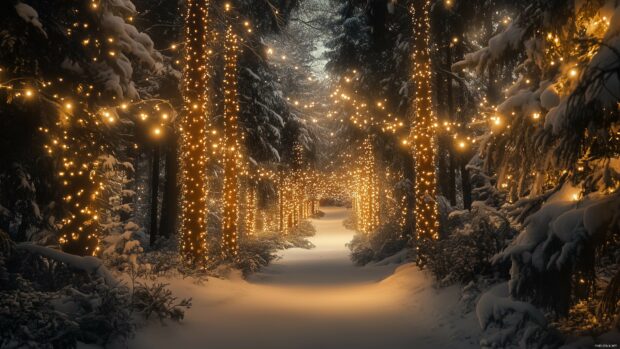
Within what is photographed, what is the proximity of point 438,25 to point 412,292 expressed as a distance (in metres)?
10.6

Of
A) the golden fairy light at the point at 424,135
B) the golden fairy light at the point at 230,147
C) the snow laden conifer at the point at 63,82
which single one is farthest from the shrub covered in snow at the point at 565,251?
the golden fairy light at the point at 230,147

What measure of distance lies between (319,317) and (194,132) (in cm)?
565

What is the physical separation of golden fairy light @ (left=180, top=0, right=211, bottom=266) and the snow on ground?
1282mm

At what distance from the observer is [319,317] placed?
9.27 metres

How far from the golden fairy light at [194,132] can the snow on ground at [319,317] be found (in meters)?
1.28

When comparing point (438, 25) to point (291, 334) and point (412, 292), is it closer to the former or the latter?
point (412, 292)

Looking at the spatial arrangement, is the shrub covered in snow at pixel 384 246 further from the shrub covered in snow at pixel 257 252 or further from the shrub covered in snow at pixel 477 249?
the shrub covered in snow at pixel 477 249

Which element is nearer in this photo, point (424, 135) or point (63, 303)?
point (63, 303)

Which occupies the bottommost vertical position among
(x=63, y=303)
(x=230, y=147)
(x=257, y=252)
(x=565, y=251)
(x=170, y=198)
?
(x=63, y=303)

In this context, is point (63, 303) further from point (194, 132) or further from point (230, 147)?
point (230, 147)

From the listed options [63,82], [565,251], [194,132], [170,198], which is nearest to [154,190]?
[170,198]

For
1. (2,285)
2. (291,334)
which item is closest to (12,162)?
(2,285)

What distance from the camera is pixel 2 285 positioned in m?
6.08

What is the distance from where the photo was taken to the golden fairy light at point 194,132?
12.1 meters
